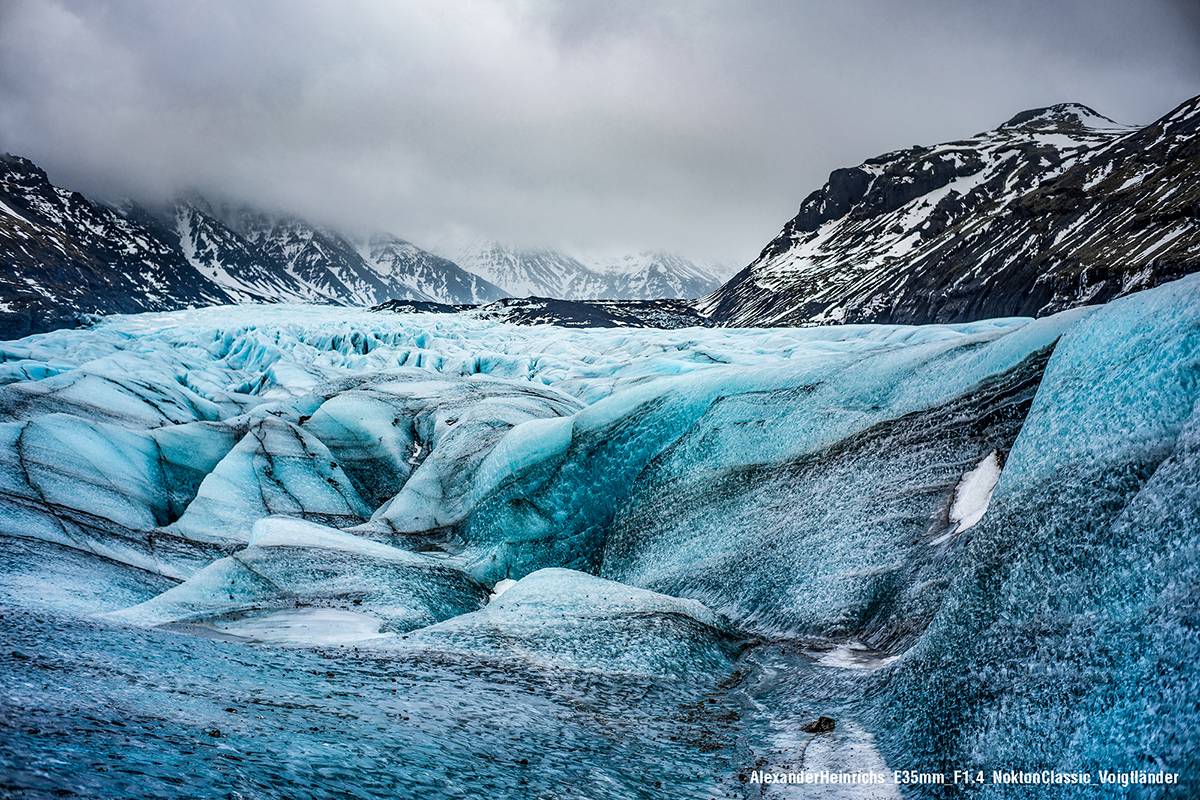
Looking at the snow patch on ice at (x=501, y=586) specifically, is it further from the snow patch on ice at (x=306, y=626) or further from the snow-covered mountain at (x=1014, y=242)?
the snow-covered mountain at (x=1014, y=242)

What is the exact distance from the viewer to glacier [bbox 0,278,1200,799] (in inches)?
263

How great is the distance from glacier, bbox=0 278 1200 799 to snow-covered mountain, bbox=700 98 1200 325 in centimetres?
8770

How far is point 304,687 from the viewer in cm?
955

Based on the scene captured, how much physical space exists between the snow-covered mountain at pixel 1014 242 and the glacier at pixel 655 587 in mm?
87704

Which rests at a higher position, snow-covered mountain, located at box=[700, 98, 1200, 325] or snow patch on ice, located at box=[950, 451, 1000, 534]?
snow-covered mountain, located at box=[700, 98, 1200, 325]

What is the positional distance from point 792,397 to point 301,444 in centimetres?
2016

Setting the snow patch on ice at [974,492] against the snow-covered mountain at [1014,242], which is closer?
the snow patch on ice at [974,492]

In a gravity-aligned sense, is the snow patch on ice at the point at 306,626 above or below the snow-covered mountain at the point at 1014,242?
below

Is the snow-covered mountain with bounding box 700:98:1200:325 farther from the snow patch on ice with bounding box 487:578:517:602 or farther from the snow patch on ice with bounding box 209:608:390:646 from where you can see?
the snow patch on ice with bounding box 209:608:390:646

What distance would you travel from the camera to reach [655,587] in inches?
699

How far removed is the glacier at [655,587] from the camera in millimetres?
6691

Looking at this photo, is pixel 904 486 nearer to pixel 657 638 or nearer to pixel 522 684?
pixel 657 638

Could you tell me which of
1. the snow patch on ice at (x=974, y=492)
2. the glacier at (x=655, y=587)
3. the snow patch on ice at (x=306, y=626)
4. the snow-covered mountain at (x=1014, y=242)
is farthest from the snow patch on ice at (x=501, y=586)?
the snow-covered mountain at (x=1014, y=242)

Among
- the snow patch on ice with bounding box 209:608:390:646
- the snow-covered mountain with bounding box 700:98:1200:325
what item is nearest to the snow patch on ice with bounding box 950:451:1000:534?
the snow patch on ice with bounding box 209:608:390:646
